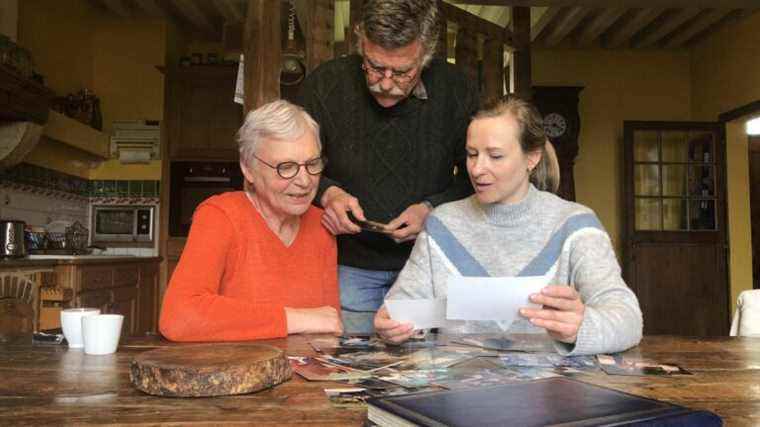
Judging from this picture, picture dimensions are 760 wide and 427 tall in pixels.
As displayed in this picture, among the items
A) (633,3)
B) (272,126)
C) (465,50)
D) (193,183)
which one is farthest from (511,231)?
(193,183)

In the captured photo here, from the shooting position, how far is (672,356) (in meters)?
1.44

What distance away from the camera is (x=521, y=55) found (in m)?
4.61

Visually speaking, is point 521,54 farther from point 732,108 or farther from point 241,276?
point 241,276

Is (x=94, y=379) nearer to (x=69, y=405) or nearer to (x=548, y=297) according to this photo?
(x=69, y=405)

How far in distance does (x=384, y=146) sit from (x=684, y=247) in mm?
5325

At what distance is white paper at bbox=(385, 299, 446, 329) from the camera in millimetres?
1399

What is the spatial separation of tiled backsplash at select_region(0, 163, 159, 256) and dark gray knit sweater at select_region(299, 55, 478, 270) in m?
3.24

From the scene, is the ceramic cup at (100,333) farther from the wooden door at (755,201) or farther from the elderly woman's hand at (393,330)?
the wooden door at (755,201)

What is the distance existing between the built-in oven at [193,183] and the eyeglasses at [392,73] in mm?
4279

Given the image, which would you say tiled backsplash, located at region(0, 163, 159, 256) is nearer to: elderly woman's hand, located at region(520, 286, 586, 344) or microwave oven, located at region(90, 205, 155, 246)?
microwave oven, located at region(90, 205, 155, 246)

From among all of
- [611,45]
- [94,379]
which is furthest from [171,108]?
[94,379]

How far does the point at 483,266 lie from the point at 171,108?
502 centimetres

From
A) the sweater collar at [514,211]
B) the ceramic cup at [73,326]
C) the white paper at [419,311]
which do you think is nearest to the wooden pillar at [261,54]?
the sweater collar at [514,211]

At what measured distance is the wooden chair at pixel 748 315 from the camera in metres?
1.94
